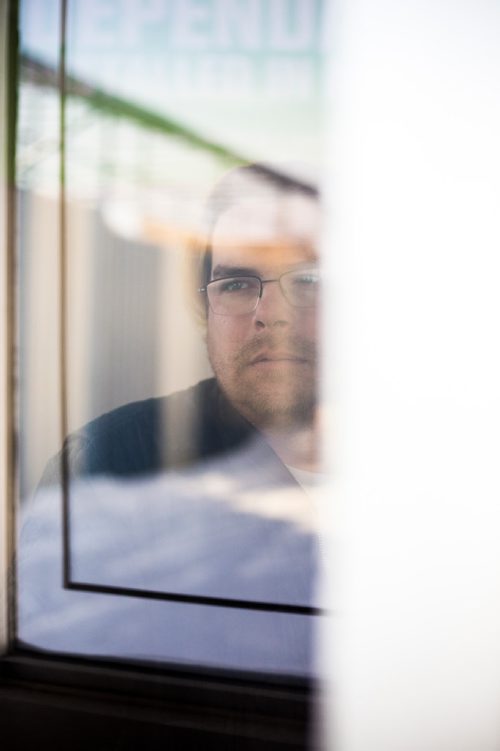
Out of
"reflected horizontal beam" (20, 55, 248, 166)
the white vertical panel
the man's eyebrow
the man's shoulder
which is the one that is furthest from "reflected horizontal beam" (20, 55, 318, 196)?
the man's shoulder

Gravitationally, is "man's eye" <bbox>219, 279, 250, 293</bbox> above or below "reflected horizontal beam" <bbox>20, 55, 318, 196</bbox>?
below

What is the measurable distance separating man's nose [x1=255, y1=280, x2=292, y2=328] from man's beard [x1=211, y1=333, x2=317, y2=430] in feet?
0.08

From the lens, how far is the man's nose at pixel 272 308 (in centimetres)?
119

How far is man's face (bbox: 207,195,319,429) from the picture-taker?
→ 1162 millimetres

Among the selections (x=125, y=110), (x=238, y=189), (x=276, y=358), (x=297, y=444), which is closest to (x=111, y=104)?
(x=125, y=110)

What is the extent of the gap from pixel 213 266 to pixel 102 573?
0.58 metres

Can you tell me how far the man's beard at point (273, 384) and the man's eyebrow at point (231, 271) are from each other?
0.35ft

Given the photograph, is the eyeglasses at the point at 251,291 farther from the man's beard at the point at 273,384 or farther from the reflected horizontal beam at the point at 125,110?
the reflected horizontal beam at the point at 125,110

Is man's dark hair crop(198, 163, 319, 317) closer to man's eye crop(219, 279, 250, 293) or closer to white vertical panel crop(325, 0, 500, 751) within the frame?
man's eye crop(219, 279, 250, 293)

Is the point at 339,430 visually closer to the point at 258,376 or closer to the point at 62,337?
the point at 258,376

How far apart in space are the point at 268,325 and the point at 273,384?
0.32 feet

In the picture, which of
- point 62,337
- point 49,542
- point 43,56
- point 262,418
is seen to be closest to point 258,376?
point 262,418

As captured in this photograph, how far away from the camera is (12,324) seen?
134 cm

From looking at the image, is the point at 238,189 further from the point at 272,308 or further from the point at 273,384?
the point at 273,384
